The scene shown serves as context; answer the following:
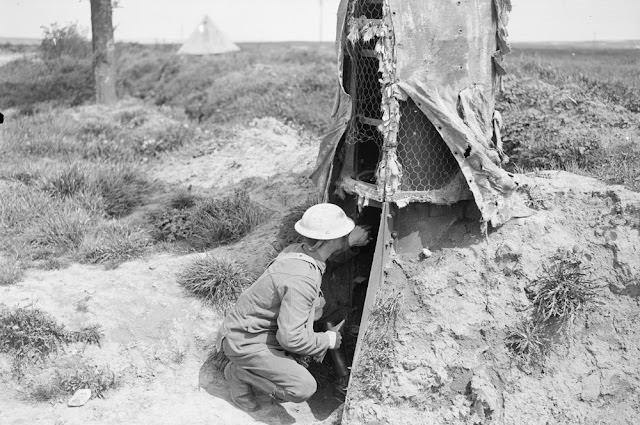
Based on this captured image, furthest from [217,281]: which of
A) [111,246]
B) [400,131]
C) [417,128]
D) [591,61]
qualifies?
[591,61]

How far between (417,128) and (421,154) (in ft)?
0.70

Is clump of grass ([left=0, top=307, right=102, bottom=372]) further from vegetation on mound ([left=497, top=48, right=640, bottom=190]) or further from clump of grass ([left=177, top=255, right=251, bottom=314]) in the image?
vegetation on mound ([left=497, top=48, right=640, bottom=190])

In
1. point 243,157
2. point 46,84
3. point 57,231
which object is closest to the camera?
point 57,231

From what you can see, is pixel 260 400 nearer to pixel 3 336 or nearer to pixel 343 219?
pixel 343 219

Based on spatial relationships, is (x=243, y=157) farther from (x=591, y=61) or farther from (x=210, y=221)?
(x=591, y=61)

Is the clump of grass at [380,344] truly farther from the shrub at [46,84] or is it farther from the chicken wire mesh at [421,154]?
the shrub at [46,84]

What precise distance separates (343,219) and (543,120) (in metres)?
3.59

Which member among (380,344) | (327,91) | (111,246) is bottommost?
(380,344)

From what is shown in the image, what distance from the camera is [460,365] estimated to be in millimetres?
4934

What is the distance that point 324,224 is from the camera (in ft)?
16.1

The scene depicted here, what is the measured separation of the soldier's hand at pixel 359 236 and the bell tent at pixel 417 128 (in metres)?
0.20

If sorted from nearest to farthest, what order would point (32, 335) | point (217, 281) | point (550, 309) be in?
point (550, 309) < point (32, 335) < point (217, 281)

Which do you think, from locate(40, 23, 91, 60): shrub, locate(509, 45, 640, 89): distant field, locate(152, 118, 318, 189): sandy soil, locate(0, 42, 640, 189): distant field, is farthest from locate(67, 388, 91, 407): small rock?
locate(40, 23, 91, 60): shrub

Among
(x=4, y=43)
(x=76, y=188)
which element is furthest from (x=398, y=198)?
(x=4, y=43)
